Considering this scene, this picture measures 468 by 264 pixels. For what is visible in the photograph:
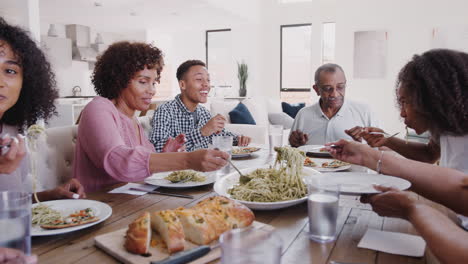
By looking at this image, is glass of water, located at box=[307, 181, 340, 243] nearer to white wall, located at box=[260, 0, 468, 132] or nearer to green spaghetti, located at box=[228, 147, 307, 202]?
green spaghetti, located at box=[228, 147, 307, 202]

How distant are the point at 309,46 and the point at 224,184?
292 inches

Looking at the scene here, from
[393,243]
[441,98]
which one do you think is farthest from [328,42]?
[393,243]

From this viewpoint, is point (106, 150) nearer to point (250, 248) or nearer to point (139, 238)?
point (139, 238)

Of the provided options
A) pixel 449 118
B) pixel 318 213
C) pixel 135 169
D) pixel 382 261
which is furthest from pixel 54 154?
pixel 449 118

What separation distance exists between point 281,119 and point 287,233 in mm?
5277

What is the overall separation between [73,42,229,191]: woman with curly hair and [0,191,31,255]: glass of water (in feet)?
1.82

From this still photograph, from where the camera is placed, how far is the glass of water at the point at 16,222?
2.53 feet

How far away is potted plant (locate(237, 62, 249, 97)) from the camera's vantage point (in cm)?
845

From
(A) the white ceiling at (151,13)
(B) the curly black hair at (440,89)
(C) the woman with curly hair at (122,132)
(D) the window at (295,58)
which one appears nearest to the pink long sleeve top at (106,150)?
(C) the woman with curly hair at (122,132)

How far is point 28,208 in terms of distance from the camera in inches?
32.9

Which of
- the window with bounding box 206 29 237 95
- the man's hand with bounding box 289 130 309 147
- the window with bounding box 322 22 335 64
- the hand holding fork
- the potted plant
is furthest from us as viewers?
the window with bounding box 206 29 237 95

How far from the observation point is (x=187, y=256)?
2.63ft

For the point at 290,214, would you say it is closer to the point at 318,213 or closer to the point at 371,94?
the point at 318,213

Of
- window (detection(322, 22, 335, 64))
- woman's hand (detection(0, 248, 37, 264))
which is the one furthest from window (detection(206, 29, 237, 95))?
woman's hand (detection(0, 248, 37, 264))
